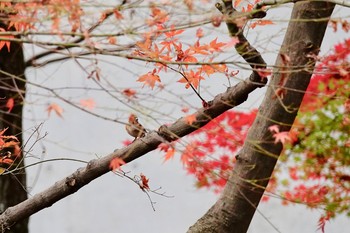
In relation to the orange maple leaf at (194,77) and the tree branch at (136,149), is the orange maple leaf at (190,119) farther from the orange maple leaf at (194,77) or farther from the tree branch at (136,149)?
the orange maple leaf at (194,77)

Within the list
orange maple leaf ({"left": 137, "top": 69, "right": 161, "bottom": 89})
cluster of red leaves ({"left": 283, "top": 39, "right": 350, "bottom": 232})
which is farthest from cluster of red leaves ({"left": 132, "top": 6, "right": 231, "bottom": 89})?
cluster of red leaves ({"left": 283, "top": 39, "right": 350, "bottom": 232})

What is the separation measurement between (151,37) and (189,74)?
1214mm

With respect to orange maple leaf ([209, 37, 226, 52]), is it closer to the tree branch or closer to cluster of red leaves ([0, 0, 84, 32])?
the tree branch

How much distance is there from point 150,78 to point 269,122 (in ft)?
3.13

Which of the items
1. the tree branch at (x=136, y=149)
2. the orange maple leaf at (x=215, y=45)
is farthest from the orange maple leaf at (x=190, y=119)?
the orange maple leaf at (x=215, y=45)

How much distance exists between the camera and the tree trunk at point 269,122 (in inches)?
186

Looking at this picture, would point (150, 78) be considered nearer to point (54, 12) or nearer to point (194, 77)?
point (194, 77)

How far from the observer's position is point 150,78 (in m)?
4.72

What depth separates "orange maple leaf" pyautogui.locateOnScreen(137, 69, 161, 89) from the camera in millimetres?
4670

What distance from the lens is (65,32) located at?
343cm

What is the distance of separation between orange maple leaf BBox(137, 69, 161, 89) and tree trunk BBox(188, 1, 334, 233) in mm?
826

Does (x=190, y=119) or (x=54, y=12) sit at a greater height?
(x=54, y=12)

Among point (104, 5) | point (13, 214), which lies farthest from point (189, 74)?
point (13, 214)

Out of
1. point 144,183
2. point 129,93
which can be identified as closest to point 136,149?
point 144,183
